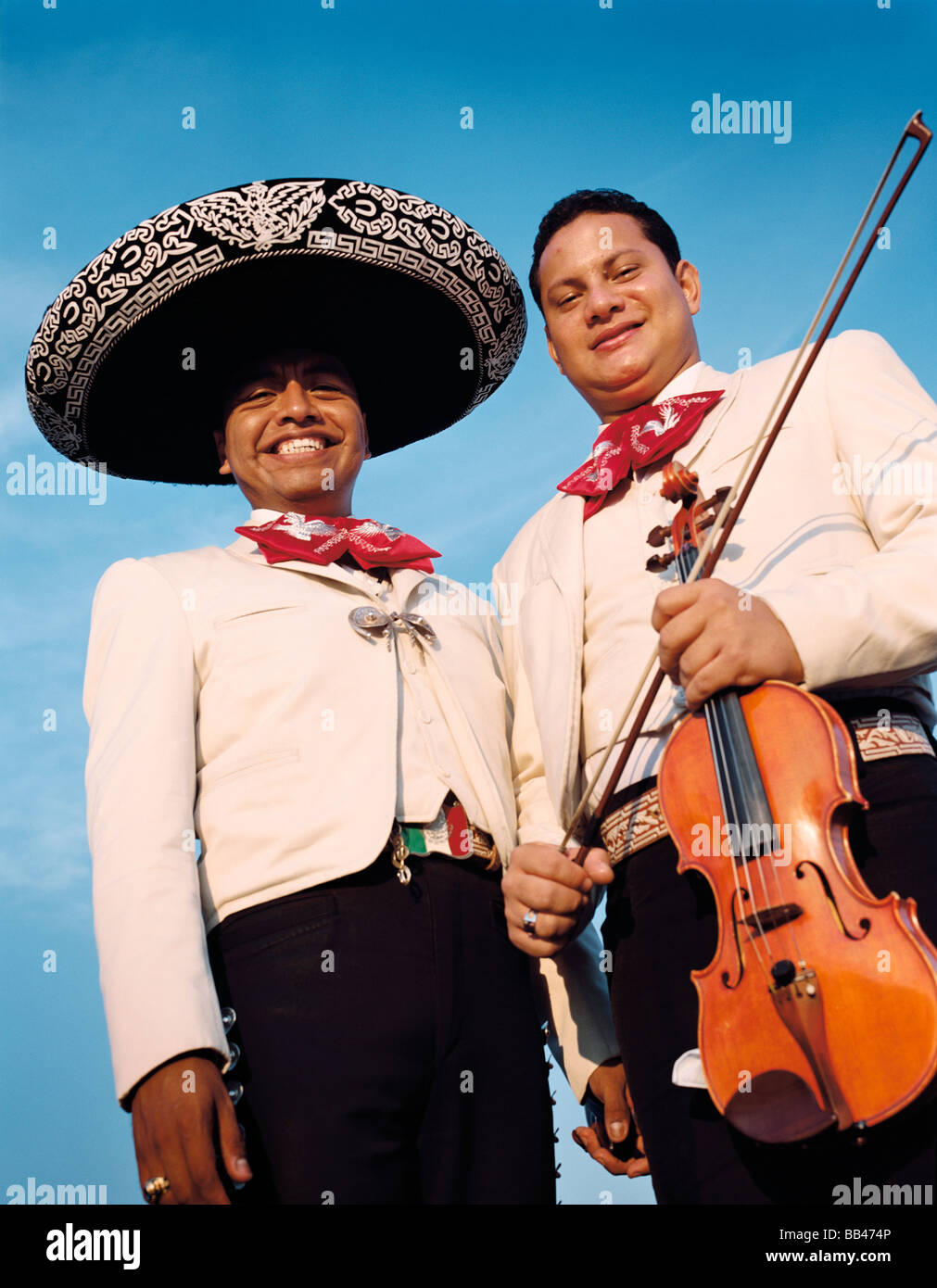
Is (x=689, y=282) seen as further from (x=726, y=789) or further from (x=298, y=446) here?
(x=726, y=789)

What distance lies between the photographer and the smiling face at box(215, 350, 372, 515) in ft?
13.1

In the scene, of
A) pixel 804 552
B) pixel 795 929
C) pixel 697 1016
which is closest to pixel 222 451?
pixel 804 552

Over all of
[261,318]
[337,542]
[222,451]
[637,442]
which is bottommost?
[337,542]

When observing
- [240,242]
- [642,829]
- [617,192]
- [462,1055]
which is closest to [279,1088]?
[462,1055]

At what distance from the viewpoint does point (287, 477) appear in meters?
3.96

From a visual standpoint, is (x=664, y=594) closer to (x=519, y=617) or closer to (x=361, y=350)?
(x=519, y=617)

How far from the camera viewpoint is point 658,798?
9.45 ft

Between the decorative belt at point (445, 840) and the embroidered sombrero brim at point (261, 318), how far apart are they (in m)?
1.72

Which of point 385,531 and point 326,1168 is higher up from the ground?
point 385,531

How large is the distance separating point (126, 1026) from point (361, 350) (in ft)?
8.32

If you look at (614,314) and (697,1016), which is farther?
(614,314)

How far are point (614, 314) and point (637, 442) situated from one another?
49 cm

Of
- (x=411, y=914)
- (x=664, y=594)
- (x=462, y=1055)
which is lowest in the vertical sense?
(x=462, y=1055)

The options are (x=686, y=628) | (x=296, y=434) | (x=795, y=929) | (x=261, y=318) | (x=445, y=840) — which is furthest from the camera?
(x=261, y=318)
